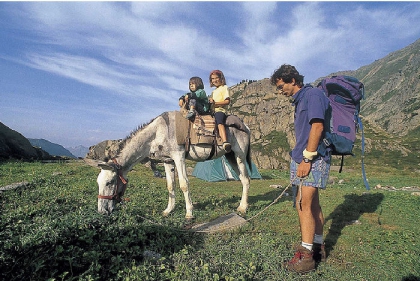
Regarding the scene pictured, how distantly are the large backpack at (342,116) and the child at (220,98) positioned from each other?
11.4 ft

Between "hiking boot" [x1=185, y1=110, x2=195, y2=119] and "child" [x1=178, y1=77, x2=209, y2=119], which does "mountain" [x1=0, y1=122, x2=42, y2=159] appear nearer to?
"child" [x1=178, y1=77, x2=209, y2=119]

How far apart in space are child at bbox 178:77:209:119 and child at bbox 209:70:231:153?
0.35 m

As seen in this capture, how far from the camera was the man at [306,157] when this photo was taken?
3.78 meters

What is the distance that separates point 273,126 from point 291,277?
94.6 m

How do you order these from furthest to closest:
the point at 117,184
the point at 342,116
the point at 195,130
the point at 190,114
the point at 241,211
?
1. the point at 241,211
2. the point at 195,130
3. the point at 190,114
4. the point at 117,184
5. the point at 342,116

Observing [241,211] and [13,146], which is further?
[13,146]

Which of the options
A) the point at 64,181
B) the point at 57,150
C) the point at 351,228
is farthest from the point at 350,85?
the point at 57,150

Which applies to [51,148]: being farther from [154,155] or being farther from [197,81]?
[197,81]

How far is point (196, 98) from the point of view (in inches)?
276

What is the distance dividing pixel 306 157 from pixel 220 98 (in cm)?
399

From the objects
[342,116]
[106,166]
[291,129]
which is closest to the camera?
[342,116]

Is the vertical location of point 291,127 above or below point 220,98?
above

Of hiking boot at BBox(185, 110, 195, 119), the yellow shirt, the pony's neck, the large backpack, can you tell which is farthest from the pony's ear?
the large backpack

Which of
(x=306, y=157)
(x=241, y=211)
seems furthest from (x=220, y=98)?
(x=306, y=157)
